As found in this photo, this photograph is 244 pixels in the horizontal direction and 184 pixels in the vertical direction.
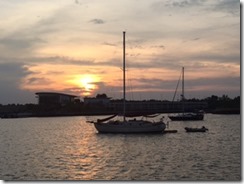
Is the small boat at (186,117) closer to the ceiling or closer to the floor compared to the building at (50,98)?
closer to the floor

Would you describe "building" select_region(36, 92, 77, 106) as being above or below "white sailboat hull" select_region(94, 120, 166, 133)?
above

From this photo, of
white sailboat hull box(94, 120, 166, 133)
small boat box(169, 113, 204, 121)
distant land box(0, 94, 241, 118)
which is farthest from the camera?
distant land box(0, 94, 241, 118)

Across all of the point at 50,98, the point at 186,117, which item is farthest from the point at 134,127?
the point at 50,98

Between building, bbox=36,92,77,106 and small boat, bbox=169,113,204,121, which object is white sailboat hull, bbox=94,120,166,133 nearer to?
small boat, bbox=169,113,204,121

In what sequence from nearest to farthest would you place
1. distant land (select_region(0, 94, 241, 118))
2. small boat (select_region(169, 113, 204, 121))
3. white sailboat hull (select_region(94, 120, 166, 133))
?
white sailboat hull (select_region(94, 120, 166, 133)) → small boat (select_region(169, 113, 204, 121)) → distant land (select_region(0, 94, 241, 118))

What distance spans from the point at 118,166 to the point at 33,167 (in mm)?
2640

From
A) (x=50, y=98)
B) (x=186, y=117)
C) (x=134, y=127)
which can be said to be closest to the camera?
(x=134, y=127)

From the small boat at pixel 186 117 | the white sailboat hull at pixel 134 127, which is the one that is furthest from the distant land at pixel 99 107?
the white sailboat hull at pixel 134 127

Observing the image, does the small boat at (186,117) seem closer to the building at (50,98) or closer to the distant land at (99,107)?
the distant land at (99,107)

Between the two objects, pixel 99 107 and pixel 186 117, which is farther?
pixel 99 107

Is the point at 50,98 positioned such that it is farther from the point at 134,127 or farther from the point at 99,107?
the point at 134,127

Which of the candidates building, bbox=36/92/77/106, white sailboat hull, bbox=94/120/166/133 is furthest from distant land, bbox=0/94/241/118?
white sailboat hull, bbox=94/120/166/133

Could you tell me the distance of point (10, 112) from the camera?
95.2 metres

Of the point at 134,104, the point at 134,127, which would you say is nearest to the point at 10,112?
the point at 134,104
